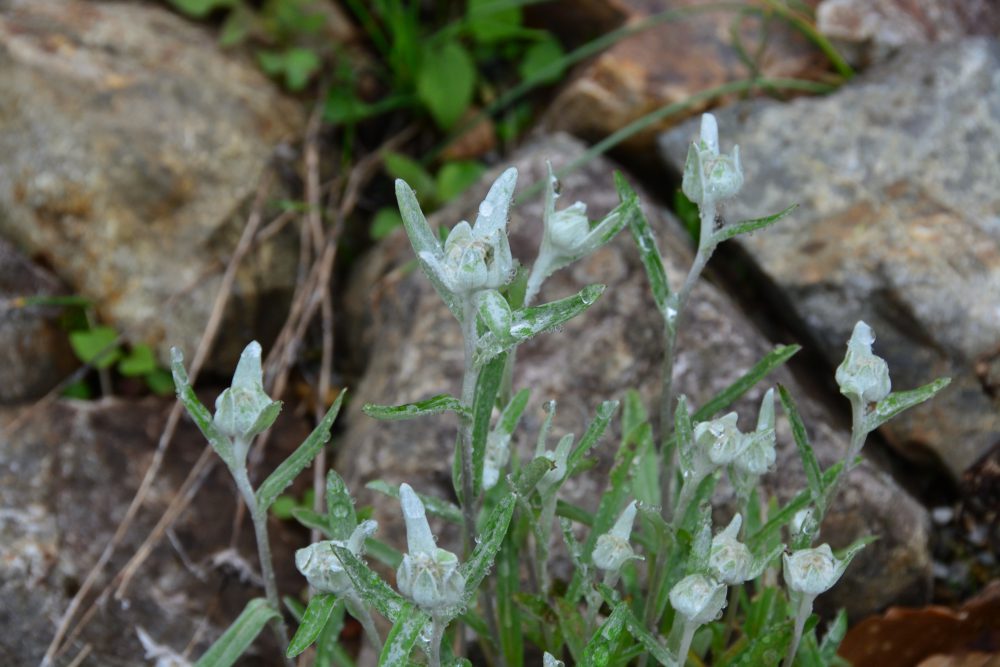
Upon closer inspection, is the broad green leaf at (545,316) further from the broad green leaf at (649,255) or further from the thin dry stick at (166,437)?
the thin dry stick at (166,437)

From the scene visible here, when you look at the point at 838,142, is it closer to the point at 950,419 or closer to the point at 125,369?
the point at 950,419

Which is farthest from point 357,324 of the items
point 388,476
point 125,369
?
point 388,476

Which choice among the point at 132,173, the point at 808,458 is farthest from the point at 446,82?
the point at 808,458

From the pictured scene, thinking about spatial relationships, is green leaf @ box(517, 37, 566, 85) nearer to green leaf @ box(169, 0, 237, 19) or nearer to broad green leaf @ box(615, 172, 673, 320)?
green leaf @ box(169, 0, 237, 19)

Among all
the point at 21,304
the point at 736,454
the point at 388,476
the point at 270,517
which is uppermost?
the point at 736,454

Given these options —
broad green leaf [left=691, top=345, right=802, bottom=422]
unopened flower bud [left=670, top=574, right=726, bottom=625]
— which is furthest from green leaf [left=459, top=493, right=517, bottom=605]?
broad green leaf [left=691, top=345, right=802, bottom=422]
